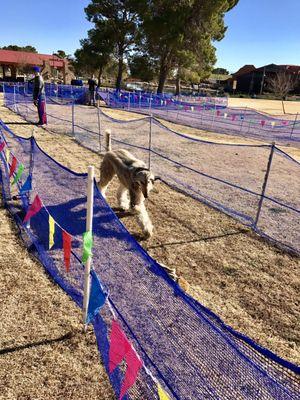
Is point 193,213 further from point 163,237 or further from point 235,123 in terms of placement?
point 235,123

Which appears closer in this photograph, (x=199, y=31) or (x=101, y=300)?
(x=101, y=300)

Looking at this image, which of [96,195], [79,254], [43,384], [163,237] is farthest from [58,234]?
[43,384]

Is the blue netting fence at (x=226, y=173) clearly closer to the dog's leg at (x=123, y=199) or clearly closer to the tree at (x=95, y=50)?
the dog's leg at (x=123, y=199)

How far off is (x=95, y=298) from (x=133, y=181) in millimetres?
2523

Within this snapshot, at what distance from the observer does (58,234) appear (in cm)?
525

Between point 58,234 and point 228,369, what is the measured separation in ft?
11.0

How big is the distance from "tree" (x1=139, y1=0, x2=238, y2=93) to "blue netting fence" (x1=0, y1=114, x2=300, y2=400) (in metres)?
32.2

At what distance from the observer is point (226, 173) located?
10047mm

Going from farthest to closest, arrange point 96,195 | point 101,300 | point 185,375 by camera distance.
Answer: point 96,195, point 101,300, point 185,375

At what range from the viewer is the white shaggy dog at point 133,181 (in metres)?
5.26

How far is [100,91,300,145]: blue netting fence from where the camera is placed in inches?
746

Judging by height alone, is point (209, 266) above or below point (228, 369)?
below

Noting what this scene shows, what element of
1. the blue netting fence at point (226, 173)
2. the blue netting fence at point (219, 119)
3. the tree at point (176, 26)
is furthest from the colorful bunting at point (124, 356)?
the tree at point (176, 26)

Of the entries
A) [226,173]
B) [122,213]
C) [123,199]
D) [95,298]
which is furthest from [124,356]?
[226,173]
